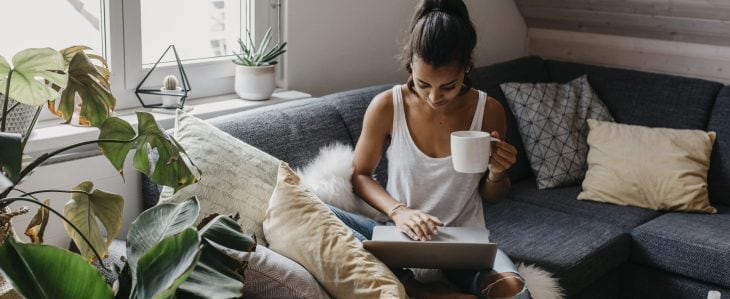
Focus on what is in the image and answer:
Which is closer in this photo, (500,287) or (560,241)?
(500,287)

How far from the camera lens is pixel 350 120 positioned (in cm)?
276

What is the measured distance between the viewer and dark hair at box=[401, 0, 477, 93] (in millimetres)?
2152

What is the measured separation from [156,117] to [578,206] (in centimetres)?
151

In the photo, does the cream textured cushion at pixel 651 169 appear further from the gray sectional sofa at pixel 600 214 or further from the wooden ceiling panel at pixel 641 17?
the wooden ceiling panel at pixel 641 17

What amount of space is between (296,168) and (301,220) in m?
0.63

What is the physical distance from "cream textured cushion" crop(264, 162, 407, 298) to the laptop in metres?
0.08

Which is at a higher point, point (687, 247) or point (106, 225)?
point (106, 225)

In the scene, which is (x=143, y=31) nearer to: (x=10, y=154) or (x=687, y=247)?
(x=10, y=154)

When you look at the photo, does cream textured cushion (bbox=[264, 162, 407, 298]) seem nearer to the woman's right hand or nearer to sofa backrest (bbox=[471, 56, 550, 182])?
the woman's right hand

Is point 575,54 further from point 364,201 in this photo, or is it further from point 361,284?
point 361,284

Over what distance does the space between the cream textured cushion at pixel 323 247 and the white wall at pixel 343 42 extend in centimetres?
120

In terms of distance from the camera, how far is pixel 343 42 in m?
3.26

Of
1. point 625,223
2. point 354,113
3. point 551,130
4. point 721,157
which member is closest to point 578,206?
point 625,223

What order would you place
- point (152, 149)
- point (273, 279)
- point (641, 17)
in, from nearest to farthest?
point (152, 149) → point (273, 279) → point (641, 17)
